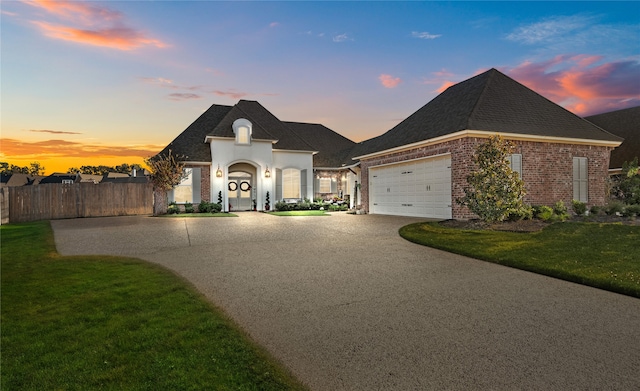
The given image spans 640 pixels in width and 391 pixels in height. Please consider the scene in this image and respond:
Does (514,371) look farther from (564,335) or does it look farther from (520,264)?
(520,264)

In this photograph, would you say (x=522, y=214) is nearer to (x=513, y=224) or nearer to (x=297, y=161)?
(x=513, y=224)

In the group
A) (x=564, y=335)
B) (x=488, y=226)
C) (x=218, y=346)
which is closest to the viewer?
(x=218, y=346)

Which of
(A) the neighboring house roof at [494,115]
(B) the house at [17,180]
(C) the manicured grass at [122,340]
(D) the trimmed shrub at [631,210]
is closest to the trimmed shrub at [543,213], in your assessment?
(A) the neighboring house roof at [494,115]

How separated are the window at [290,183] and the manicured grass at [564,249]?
44.5ft

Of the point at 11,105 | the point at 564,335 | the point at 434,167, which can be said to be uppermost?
the point at 11,105

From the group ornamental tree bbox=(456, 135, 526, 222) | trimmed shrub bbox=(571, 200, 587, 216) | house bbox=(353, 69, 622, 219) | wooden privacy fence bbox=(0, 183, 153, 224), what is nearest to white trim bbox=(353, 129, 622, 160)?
house bbox=(353, 69, 622, 219)

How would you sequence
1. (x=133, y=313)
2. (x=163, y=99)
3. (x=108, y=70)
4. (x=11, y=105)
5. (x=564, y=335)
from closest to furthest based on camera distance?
(x=564, y=335) < (x=133, y=313) < (x=11, y=105) < (x=108, y=70) < (x=163, y=99)

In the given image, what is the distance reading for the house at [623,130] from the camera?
19156 mm

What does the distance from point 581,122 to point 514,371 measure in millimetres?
17539

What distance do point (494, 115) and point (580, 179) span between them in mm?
5142

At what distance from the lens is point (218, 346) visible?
335 cm

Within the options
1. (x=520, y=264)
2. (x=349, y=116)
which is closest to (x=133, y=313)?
(x=520, y=264)

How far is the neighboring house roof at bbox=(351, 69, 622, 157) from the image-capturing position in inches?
553

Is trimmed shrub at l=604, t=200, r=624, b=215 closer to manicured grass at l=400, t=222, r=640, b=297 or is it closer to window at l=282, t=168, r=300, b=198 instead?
manicured grass at l=400, t=222, r=640, b=297
